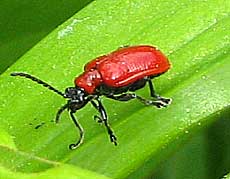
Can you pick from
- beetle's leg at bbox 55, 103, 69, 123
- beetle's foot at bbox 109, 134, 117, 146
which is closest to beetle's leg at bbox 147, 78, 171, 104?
beetle's foot at bbox 109, 134, 117, 146

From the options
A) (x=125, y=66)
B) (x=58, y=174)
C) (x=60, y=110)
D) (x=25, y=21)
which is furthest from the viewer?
(x=25, y=21)

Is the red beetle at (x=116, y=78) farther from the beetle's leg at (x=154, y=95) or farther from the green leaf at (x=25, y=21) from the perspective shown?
the green leaf at (x=25, y=21)

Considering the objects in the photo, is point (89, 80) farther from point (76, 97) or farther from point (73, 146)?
point (73, 146)

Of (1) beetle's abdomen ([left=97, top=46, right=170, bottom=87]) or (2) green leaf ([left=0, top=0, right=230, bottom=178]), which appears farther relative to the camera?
(1) beetle's abdomen ([left=97, top=46, right=170, bottom=87])

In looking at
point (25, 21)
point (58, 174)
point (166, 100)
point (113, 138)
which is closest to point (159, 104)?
point (166, 100)

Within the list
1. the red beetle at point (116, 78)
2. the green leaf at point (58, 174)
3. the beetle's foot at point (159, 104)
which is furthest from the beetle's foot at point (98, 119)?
the green leaf at point (58, 174)

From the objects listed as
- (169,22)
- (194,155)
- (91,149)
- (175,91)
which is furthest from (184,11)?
(194,155)

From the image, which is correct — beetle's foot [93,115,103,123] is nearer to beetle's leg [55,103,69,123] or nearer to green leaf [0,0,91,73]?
beetle's leg [55,103,69,123]

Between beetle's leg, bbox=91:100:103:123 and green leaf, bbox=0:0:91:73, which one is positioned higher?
green leaf, bbox=0:0:91:73
